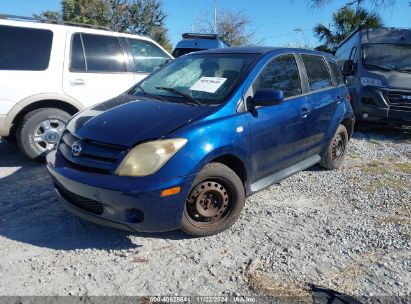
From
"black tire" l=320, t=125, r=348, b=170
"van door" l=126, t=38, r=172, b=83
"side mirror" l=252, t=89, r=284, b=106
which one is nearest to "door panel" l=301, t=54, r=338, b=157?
"black tire" l=320, t=125, r=348, b=170

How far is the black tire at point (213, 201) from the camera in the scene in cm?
328

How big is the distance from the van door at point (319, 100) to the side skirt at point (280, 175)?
0.09 meters

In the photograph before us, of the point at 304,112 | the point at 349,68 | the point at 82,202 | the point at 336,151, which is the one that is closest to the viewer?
the point at 82,202

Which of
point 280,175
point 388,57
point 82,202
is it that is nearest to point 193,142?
point 82,202

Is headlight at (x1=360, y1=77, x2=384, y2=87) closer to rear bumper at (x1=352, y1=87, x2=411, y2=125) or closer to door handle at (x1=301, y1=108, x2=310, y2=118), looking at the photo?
rear bumper at (x1=352, y1=87, x2=411, y2=125)

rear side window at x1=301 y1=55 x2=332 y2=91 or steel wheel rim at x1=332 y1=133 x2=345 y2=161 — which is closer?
rear side window at x1=301 y1=55 x2=332 y2=91

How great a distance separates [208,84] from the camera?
12.6 feet

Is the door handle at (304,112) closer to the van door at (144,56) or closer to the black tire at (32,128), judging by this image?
the van door at (144,56)

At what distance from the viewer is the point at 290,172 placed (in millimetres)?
4332

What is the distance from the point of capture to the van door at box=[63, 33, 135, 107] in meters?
5.41

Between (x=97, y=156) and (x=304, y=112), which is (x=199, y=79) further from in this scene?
(x=97, y=156)

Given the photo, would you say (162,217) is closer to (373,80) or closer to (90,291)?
(90,291)

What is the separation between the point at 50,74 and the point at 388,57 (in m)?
7.09

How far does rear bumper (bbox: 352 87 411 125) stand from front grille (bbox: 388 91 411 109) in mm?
30
